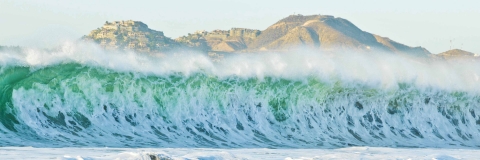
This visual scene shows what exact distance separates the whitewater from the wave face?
0.04 m

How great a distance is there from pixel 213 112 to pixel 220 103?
674mm

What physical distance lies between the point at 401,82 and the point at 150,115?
33.6 ft

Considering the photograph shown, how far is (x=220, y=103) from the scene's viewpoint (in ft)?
75.5

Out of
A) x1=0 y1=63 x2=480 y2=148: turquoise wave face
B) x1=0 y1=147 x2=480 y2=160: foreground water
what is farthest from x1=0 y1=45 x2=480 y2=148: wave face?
x1=0 y1=147 x2=480 y2=160: foreground water

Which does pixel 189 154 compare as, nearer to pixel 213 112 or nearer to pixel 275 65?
pixel 213 112

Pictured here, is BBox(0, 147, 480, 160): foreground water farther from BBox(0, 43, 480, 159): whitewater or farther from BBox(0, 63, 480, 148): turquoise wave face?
BBox(0, 63, 480, 148): turquoise wave face

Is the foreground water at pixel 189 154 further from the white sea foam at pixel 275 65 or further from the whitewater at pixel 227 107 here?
the white sea foam at pixel 275 65

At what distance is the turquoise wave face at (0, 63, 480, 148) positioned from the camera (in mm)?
19875

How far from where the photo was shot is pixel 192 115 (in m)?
21.9

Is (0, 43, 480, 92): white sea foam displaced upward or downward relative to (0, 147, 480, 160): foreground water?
upward

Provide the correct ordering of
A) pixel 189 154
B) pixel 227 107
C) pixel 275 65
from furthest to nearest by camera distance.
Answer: pixel 275 65 < pixel 227 107 < pixel 189 154

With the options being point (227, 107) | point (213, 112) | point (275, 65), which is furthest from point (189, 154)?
point (275, 65)

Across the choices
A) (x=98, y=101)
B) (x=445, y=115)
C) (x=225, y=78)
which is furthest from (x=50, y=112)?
(x=445, y=115)

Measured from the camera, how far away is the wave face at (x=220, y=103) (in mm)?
20094
